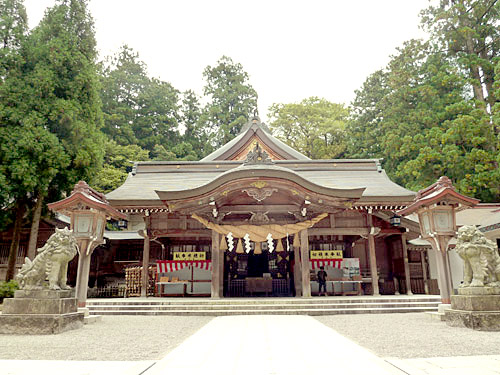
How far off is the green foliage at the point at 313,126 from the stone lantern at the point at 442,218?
21.3 meters

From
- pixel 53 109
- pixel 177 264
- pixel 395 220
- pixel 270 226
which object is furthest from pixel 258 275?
pixel 53 109

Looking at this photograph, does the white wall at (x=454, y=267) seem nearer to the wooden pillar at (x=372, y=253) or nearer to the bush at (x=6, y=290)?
the wooden pillar at (x=372, y=253)

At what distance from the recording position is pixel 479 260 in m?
5.88

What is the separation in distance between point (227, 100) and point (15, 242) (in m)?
25.7

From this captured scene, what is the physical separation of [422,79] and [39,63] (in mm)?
21558

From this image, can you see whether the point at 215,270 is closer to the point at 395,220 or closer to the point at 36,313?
the point at 36,313

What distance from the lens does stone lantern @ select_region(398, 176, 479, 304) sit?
725 cm

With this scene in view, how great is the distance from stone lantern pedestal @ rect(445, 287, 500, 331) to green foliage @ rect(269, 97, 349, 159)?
76.5 ft

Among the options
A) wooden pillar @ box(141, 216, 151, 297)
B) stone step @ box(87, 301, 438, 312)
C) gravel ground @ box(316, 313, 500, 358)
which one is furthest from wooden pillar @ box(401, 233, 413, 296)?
wooden pillar @ box(141, 216, 151, 297)

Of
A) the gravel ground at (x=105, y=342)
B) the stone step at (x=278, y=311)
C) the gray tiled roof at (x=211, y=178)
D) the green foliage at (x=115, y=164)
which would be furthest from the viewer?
the green foliage at (x=115, y=164)

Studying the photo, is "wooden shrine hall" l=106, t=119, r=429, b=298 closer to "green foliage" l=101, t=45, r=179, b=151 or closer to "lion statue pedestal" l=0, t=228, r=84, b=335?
"lion statue pedestal" l=0, t=228, r=84, b=335

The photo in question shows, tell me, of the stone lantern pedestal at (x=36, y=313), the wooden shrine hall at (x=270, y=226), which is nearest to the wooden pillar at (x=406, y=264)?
the wooden shrine hall at (x=270, y=226)

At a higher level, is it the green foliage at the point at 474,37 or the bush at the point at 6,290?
the green foliage at the point at 474,37

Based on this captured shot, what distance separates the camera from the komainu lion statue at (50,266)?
19.1ft
